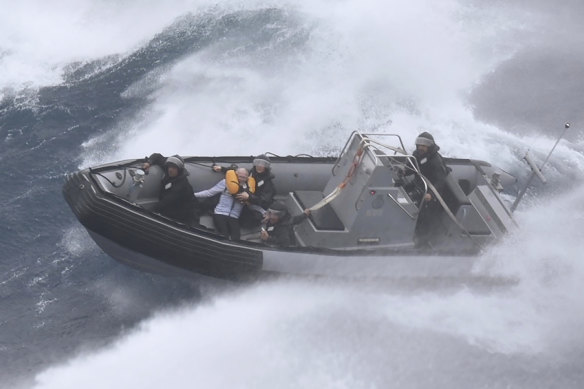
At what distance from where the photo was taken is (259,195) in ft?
32.2

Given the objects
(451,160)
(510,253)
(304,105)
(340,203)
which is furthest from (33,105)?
(510,253)

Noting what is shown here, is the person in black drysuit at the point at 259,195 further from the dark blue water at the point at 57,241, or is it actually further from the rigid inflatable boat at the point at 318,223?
the dark blue water at the point at 57,241

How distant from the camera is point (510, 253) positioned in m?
9.97

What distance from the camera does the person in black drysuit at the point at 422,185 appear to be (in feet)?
32.2

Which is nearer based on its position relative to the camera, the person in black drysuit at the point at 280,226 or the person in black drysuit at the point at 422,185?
the person in black drysuit at the point at 280,226

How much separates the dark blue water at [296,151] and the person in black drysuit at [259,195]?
1155 mm

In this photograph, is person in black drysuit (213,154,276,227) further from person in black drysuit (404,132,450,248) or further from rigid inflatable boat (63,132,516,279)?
person in black drysuit (404,132,450,248)

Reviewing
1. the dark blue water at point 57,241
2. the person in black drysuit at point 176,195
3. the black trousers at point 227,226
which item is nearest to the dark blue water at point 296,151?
the dark blue water at point 57,241

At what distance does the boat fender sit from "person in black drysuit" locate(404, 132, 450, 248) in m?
2.31

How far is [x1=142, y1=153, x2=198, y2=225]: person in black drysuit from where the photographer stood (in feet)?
30.1

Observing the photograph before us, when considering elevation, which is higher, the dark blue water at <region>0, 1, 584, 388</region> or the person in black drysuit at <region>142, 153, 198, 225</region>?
the person in black drysuit at <region>142, 153, 198, 225</region>

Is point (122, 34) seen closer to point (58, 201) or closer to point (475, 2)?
point (58, 201)

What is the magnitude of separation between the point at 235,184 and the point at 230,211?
40 cm

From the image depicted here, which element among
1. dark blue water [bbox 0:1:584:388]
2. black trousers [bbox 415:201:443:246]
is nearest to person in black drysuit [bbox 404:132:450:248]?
black trousers [bbox 415:201:443:246]
